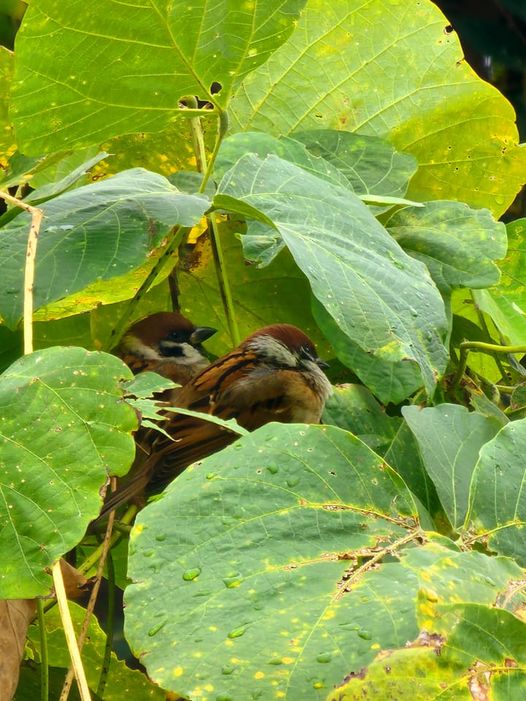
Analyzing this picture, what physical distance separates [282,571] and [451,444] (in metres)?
0.33

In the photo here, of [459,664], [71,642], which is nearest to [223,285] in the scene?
[71,642]

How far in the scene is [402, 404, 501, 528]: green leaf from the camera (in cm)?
111

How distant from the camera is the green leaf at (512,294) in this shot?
5.20ft

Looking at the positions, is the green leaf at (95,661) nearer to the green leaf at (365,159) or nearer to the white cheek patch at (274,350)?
the white cheek patch at (274,350)

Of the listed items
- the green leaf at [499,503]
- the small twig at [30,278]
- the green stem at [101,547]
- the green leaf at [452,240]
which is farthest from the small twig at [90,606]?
the green leaf at [452,240]

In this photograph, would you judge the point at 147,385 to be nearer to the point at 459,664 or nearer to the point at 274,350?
the point at 459,664

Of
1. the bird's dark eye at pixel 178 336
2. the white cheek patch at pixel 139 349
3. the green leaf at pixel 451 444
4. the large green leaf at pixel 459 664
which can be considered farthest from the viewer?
the white cheek patch at pixel 139 349

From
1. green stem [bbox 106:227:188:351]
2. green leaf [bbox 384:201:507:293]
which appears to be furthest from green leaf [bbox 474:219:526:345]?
green stem [bbox 106:227:188:351]

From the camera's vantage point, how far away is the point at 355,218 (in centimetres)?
125

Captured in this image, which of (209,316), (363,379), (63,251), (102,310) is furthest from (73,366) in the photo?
(209,316)

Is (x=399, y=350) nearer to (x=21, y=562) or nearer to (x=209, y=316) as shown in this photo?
(x=21, y=562)

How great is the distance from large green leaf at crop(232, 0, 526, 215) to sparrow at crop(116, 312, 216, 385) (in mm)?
356

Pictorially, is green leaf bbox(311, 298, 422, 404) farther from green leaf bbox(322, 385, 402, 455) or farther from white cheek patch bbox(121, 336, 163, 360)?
white cheek patch bbox(121, 336, 163, 360)

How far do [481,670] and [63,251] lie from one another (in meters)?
0.64
